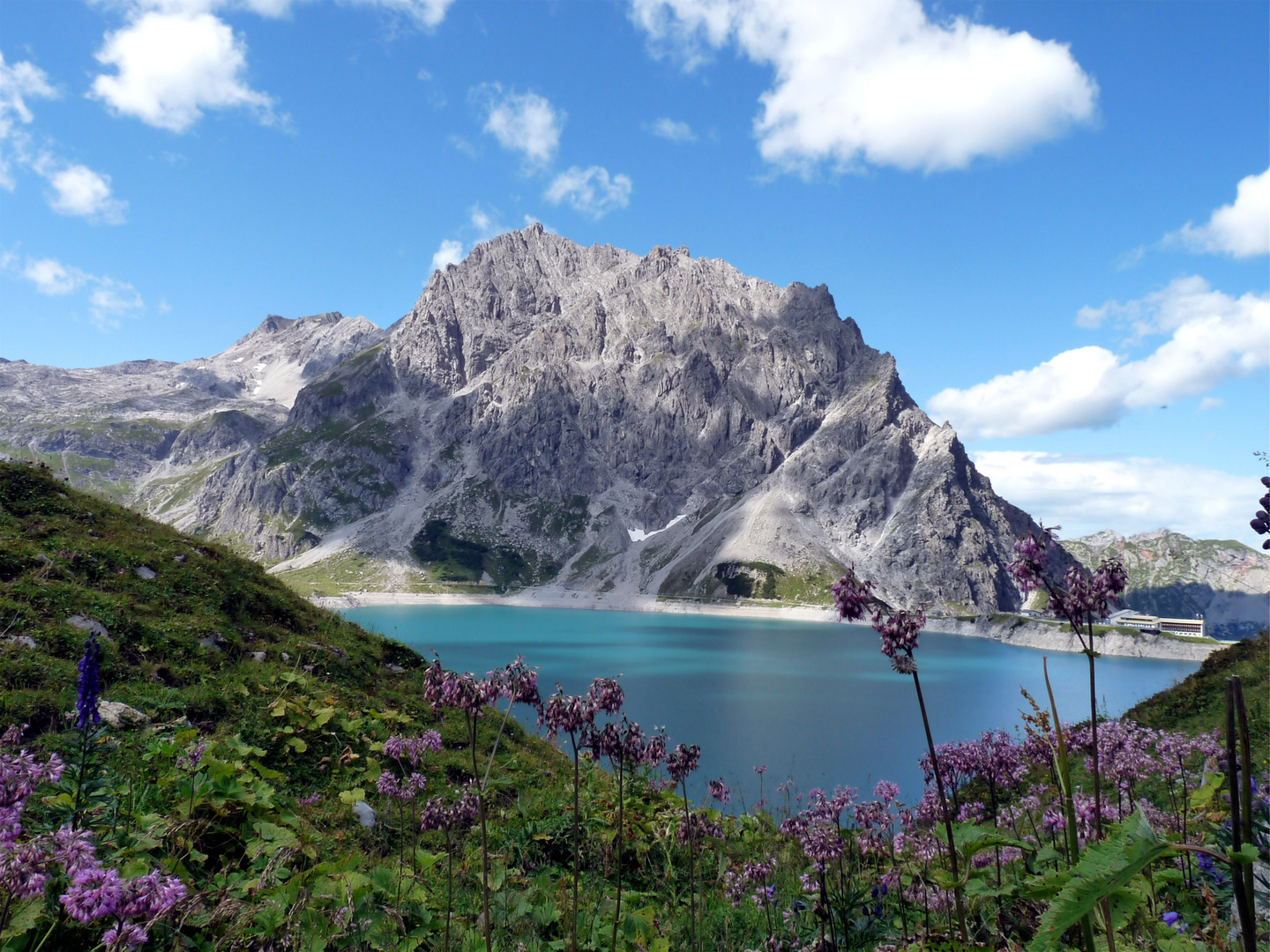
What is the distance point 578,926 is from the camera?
682 centimetres

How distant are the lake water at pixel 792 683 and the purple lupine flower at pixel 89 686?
49.0 feet

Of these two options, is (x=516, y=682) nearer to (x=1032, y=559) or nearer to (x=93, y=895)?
(x=93, y=895)

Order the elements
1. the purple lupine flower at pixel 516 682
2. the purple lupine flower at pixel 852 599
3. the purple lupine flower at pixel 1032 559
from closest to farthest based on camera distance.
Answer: the purple lupine flower at pixel 1032 559 < the purple lupine flower at pixel 852 599 < the purple lupine flower at pixel 516 682

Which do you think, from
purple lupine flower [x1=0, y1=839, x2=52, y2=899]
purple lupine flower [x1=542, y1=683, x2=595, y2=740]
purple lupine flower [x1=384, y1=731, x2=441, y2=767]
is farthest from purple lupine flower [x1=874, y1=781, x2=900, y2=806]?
purple lupine flower [x1=0, y1=839, x2=52, y2=899]

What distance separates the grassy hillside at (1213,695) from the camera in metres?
17.6

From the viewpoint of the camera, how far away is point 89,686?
565 centimetres

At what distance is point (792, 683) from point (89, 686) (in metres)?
73.6

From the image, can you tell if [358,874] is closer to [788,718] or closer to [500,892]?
[500,892]

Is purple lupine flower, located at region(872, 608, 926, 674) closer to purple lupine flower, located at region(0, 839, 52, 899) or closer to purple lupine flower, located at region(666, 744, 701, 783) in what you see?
purple lupine flower, located at region(666, 744, 701, 783)

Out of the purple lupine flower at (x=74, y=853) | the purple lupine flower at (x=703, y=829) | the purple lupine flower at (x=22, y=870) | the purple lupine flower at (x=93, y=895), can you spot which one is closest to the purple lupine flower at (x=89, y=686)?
the purple lupine flower at (x=74, y=853)

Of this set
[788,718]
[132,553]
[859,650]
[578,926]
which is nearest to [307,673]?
[132,553]

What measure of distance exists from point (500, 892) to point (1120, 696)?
87.0m

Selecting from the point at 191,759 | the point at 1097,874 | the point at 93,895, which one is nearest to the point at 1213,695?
the point at 1097,874

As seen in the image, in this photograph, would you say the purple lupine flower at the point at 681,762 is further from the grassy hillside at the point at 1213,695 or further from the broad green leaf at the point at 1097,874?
the grassy hillside at the point at 1213,695
